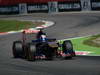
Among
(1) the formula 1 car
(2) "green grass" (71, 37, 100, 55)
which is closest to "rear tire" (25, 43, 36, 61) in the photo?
(1) the formula 1 car

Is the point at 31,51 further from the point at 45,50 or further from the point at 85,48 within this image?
the point at 85,48

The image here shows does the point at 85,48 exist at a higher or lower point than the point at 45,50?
lower

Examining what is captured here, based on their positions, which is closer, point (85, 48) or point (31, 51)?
point (31, 51)

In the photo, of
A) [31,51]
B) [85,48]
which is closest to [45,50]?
[31,51]

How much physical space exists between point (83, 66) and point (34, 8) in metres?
39.0

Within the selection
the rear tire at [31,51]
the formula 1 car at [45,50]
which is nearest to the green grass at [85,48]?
the formula 1 car at [45,50]

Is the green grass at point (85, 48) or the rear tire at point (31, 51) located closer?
the rear tire at point (31, 51)

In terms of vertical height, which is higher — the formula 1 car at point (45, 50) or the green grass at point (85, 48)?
the formula 1 car at point (45, 50)

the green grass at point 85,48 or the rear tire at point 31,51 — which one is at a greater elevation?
the rear tire at point 31,51

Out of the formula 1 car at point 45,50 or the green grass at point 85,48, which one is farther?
the green grass at point 85,48

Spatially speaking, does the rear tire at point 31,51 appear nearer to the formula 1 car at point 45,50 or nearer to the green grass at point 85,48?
the formula 1 car at point 45,50

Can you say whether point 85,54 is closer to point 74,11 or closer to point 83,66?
point 83,66

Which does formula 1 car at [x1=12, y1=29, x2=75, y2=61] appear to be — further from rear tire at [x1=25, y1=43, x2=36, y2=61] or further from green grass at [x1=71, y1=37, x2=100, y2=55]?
green grass at [x1=71, y1=37, x2=100, y2=55]

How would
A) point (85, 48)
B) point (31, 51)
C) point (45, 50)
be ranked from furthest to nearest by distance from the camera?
point (85, 48) → point (45, 50) → point (31, 51)
